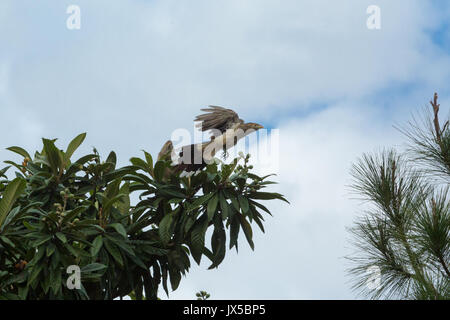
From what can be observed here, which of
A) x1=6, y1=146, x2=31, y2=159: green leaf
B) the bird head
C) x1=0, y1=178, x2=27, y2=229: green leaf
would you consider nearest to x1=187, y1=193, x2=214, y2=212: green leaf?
the bird head

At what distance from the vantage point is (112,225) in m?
5.93

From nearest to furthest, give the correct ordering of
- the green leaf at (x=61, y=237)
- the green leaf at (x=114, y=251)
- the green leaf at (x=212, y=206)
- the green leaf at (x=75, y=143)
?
the green leaf at (x=61, y=237)
the green leaf at (x=114, y=251)
the green leaf at (x=212, y=206)
the green leaf at (x=75, y=143)

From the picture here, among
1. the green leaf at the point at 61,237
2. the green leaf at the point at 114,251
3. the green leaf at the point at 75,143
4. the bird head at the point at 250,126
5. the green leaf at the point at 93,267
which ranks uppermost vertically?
the bird head at the point at 250,126

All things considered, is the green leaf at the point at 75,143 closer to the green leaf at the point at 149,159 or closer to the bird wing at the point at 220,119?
the green leaf at the point at 149,159

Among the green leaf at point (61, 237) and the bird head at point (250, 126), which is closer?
the green leaf at point (61, 237)

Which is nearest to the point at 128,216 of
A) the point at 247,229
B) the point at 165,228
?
the point at 165,228

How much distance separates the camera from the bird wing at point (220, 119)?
273 inches

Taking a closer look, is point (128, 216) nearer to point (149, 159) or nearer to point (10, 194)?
point (149, 159)

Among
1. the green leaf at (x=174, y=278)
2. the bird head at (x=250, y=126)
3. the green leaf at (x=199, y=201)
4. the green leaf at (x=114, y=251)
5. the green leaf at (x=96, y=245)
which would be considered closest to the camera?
the green leaf at (x=96, y=245)

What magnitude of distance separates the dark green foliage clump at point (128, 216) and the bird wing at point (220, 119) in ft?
2.01

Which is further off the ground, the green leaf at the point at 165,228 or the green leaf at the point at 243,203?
the green leaf at the point at 243,203

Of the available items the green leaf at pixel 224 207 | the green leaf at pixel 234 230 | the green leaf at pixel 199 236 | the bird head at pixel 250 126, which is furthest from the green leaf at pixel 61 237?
the bird head at pixel 250 126
